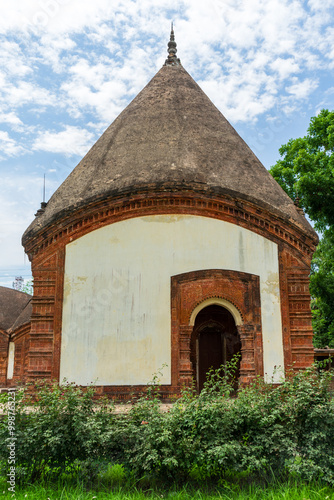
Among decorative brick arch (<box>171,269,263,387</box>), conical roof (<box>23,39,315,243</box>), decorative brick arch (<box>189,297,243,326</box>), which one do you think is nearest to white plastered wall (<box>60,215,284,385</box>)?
decorative brick arch (<box>171,269,263,387</box>)

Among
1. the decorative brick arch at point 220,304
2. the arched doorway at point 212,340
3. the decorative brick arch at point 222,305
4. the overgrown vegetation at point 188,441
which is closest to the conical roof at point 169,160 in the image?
the decorative brick arch at point 222,305

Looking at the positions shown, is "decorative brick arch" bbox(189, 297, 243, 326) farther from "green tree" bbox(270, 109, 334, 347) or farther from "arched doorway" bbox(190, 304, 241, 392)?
"green tree" bbox(270, 109, 334, 347)

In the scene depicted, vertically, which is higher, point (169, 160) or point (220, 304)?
point (169, 160)

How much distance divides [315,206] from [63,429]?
11474mm

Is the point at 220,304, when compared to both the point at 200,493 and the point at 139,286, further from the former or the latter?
the point at 200,493

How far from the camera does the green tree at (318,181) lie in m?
14.3

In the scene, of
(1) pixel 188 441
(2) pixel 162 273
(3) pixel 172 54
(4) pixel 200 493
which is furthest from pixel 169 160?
(4) pixel 200 493

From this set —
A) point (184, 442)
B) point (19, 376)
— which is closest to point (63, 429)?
point (184, 442)

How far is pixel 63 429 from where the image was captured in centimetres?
545

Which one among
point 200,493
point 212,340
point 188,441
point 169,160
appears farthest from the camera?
point 212,340

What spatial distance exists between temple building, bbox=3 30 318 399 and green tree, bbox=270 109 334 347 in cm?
414

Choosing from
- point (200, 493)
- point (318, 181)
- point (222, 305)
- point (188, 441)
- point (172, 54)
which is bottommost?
point (200, 493)

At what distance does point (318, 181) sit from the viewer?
14242 mm

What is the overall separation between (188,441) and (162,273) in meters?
4.87
